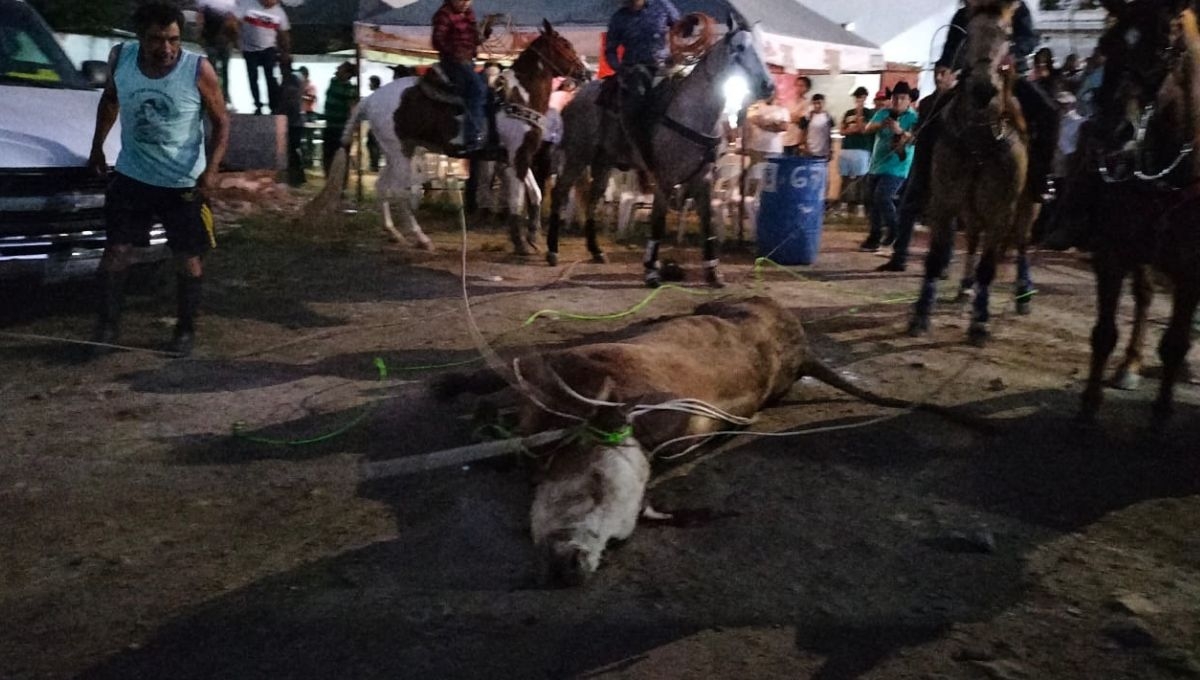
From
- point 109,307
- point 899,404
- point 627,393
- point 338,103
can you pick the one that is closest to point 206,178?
point 109,307

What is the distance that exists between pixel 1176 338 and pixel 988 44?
8.05 ft

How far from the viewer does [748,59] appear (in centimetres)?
938

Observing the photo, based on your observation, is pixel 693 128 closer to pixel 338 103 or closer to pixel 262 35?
pixel 262 35

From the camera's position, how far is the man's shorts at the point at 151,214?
6.34m

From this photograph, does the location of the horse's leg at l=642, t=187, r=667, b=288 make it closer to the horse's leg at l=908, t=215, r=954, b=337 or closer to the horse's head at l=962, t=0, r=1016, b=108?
the horse's leg at l=908, t=215, r=954, b=337

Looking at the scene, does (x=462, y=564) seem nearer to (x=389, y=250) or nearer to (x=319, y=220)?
(x=389, y=250)

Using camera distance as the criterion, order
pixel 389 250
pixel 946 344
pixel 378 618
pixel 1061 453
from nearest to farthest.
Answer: pixel 378 618, pixel 1061 453, pixel 946 344, pixel 389 250

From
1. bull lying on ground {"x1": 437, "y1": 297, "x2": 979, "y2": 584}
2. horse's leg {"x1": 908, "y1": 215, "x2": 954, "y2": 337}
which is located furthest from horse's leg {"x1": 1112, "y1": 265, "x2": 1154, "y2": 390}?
bull lying on ground {"x1": 437, "y1": 297, "x2": 979, "y2": 584}

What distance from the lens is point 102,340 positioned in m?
6.63

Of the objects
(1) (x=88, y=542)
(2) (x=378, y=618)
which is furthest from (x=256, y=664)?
(1) (x=88, y=542)

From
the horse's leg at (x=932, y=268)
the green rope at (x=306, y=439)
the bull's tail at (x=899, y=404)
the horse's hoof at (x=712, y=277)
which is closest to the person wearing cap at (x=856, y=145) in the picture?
the horse's hoof at (x=712, y=277)

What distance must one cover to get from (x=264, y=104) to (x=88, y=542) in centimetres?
1176

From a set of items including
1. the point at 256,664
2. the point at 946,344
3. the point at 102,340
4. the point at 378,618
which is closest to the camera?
the point at 256,664

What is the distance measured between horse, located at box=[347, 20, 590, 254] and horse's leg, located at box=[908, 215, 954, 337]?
5.09 m
